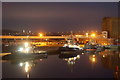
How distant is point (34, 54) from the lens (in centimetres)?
895

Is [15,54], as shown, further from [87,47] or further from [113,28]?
[113,28]

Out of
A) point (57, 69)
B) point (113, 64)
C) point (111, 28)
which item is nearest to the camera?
point (57, 69)

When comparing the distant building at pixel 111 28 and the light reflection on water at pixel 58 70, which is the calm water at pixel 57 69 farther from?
the distant building at pixel 111 28

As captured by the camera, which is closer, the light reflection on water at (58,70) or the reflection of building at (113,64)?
the light reflection on water at (58,70)

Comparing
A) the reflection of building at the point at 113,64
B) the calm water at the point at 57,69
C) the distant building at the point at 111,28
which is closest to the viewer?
the calm water at the point at 57,69

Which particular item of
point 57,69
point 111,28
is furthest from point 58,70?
point 111,28

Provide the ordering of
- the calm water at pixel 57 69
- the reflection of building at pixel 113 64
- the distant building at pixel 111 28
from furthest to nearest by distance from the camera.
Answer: the distant building at pixel 111 28
the reflection of building at pixel 113 64
the calm water at pixel 57 69

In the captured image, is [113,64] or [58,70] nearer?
[58,70]

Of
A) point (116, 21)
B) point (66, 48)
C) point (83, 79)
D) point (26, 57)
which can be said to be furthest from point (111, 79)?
point (116, 21)

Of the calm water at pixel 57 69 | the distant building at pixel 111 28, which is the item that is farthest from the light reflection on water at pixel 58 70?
the distant building at pixel 111 28

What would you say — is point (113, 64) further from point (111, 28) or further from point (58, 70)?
point (111, 28)

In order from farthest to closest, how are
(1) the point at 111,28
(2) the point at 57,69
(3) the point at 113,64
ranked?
(1) the point at 111,28 → (3) the point at 113,64 → (2) the point at 57,69

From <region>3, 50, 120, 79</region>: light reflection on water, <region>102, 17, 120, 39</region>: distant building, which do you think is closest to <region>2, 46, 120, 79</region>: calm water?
<region>3, 50, 120, 79</region>: light reflection on water

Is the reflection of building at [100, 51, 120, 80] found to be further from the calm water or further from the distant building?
the distant building
